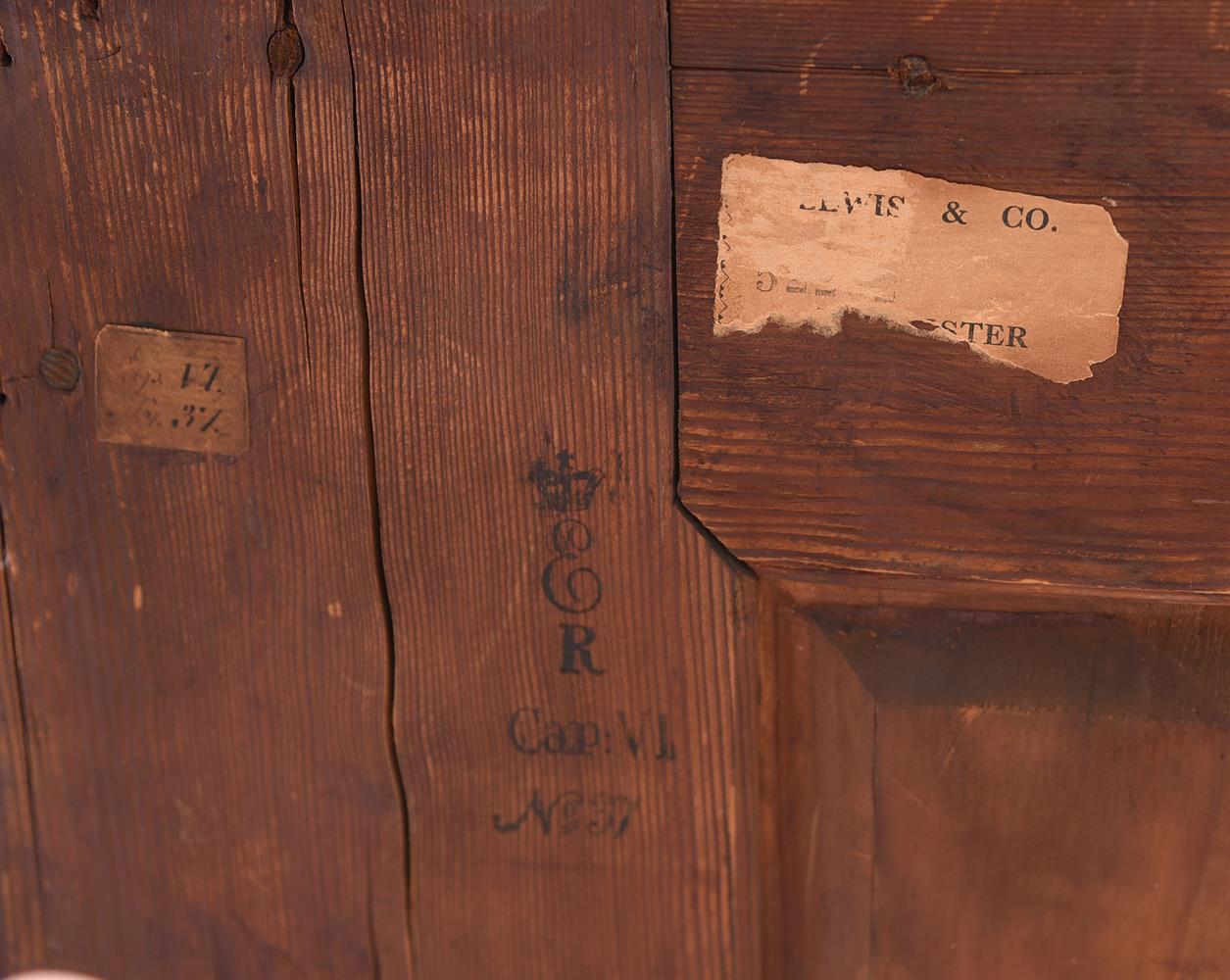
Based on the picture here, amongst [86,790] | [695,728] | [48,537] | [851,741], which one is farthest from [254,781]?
[851,741]

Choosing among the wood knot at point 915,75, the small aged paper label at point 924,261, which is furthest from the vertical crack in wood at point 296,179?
the wood knot at point 915,75

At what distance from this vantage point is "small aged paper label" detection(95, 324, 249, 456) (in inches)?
37.2

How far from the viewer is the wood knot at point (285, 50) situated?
876 millimetres

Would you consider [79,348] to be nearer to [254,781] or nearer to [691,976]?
[254,781]

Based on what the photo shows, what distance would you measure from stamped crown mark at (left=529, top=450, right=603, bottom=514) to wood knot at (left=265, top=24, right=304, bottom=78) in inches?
13.6

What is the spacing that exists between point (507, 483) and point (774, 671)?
26 cm

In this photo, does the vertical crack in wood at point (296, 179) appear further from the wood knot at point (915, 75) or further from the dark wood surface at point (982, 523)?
the wood knot at point (915, 75)

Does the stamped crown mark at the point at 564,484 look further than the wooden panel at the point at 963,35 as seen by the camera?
Yes

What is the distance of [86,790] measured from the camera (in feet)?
3.51

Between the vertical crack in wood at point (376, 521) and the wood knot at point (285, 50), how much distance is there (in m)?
0.04

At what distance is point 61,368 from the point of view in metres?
0.97

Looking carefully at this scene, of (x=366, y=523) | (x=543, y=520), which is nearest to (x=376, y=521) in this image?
(x=366, y=523)

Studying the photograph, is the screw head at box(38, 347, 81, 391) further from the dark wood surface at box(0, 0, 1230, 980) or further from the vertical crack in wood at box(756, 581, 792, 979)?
the vertical crack in wood at box(756, 581, 792, 979)

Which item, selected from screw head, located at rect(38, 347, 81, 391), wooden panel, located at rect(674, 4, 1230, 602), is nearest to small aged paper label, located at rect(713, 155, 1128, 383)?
wooden panel, located at rect(674, 4, 1230, 602)
